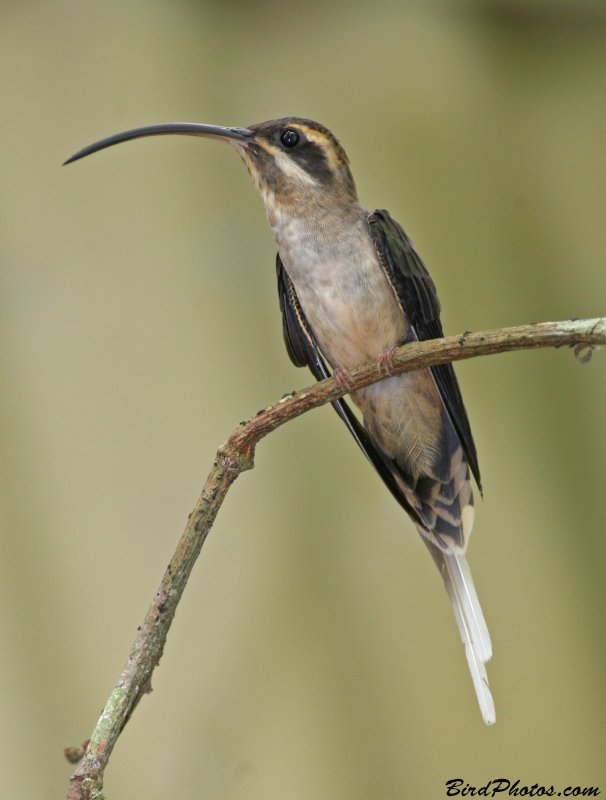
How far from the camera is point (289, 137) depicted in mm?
1768

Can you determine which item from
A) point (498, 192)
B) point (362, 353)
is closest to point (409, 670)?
point (362, 353)

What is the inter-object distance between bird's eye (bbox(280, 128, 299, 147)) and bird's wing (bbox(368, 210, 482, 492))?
0.86ft

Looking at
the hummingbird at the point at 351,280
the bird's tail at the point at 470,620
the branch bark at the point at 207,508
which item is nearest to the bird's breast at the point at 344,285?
the hummingbird at the point at 351,280

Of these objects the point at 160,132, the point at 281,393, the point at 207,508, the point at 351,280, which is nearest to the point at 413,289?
the point at 351,280

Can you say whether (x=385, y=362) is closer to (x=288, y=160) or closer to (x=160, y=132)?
(x=288, y=160)

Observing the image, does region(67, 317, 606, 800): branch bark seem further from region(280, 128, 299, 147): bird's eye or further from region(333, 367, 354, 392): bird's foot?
region(280, 128, 299, 147): bird's eye

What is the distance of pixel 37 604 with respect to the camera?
8.42 ft

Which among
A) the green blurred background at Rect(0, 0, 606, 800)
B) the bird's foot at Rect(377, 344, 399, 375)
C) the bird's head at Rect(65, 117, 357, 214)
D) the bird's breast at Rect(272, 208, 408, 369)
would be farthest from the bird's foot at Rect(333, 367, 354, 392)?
the green blurred background at Rect(0, 0, 606, 800)

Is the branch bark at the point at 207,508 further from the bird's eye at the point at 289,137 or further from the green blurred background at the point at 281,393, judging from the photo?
the green blurred background at the point at 281,393

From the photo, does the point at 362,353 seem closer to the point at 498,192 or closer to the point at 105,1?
the point at 498,192

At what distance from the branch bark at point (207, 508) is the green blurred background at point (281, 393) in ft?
4.74

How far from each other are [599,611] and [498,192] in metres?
1.72

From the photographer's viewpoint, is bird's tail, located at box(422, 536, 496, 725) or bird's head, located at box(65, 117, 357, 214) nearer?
bird's tail, located at box(422, 536, 496, 725)

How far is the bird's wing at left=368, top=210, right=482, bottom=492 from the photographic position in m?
1.75
